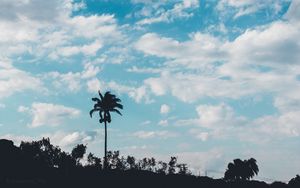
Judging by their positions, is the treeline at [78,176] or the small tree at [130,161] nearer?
the treeline at [78,176]

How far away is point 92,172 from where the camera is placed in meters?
82.9

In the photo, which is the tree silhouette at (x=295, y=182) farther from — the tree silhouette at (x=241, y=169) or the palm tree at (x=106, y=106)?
the palm tree at (x=106, y=106)

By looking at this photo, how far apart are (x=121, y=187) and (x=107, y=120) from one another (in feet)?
40.0

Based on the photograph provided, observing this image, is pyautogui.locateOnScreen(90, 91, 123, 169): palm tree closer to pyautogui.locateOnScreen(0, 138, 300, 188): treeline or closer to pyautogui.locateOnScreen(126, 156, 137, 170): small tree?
pyautogui.locateOnScreen(0, 138, 300, 188): treeline

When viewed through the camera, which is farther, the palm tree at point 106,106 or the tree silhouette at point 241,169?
the tree silhouette at point 241,169

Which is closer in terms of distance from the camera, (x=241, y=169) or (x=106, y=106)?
(x=106, y=106)

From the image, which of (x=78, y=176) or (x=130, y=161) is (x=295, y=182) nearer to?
(x=130, y=161)

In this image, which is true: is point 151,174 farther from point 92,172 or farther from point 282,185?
point 282,185

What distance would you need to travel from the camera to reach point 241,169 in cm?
13275

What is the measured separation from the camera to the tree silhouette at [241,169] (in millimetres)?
132375

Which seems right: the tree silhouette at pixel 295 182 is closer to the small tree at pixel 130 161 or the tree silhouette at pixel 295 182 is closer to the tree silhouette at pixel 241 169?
the tree silhouette at pixel 241 169

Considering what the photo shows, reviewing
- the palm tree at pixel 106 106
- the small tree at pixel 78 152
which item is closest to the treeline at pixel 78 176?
the palm tree at pixel 106 106

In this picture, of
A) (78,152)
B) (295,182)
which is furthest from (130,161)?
(295,182)

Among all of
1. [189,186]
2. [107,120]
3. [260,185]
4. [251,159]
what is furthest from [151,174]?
[251,159]
